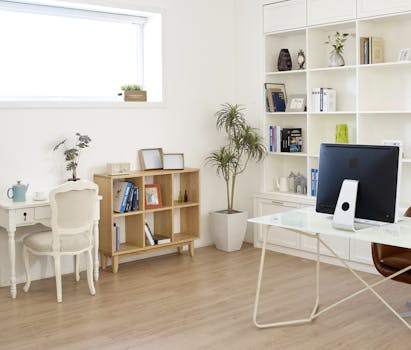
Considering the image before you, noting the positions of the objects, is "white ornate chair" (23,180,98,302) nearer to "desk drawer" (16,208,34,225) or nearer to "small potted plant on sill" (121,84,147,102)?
"desk drawer" (16,208,34,225)

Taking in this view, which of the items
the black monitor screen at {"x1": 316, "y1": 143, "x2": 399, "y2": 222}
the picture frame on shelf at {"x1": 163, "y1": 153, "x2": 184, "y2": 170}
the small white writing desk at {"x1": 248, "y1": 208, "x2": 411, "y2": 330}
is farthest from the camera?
the picture frame on shelf at {"x1": 163, "y1": 153, "x2": 184, "y2": 170}

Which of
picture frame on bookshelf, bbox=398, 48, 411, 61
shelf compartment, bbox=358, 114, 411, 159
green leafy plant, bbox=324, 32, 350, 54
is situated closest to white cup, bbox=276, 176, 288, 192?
shelf compartment, bbox=358, 114, 411, 159

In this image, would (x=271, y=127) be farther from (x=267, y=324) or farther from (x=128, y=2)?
(x=267, y=324)

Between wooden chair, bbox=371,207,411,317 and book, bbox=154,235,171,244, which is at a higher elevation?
wooden chair, bbox=371,207,411,317

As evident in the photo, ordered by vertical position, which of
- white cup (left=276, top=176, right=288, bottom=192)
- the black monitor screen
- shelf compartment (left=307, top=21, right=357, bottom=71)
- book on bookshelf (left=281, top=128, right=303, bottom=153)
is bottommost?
white cup (left=276, top=176, right=288, bottom=192)

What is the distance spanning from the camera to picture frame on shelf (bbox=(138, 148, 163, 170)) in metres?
5.98

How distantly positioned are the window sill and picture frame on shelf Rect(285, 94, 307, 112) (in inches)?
52.6

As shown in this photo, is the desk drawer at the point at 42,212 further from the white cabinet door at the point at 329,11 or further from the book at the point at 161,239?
the white cabinet door at the point at 329,11

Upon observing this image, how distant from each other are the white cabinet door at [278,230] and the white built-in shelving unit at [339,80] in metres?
0.01

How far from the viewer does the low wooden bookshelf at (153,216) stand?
554cm

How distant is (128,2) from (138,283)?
272cm

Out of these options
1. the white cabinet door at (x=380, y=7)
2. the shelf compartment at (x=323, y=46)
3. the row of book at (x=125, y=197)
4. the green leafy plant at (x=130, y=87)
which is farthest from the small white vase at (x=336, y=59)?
the row of book at (x=125, y=197)

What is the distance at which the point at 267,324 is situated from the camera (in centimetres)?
417

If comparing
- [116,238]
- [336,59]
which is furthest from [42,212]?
[336,59]
